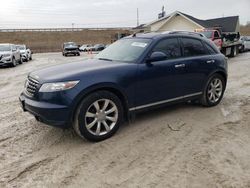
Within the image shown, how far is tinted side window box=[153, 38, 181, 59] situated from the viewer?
19.1 ft

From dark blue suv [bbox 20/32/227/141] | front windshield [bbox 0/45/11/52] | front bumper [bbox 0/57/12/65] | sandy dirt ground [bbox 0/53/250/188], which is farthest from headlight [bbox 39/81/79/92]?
front windshield [bbox 0/45/11/52]

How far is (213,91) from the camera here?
6902 millimetres

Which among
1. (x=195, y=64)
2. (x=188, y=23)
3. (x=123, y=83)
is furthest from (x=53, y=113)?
(x=188, y=23)

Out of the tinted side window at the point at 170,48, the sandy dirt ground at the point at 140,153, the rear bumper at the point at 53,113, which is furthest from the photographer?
the tinted side window at the point at 170,48

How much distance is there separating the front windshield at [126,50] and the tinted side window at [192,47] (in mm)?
922

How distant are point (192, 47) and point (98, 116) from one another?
2.77 m

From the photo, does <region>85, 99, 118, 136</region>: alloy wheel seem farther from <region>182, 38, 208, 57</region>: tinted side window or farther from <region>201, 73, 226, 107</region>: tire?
<region>201, 73, 226, 107</region>: tire

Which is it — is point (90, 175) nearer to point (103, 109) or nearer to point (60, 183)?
point (60, 183)

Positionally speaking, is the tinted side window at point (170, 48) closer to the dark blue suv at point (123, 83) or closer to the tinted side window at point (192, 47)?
the dark blue suv at point (123, 83)

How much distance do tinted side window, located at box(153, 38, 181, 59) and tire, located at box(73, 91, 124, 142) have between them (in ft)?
4.78

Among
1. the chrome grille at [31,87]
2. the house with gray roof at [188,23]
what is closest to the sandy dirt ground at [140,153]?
the chrome grille at [31,87]

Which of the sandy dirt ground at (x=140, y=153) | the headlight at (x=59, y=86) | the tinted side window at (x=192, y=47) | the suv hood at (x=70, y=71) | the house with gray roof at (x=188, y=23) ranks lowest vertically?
the sandy dirt ground at (x=140, y=153)

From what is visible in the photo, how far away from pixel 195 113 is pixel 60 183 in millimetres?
3622

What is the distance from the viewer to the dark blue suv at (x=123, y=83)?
4.64 m
